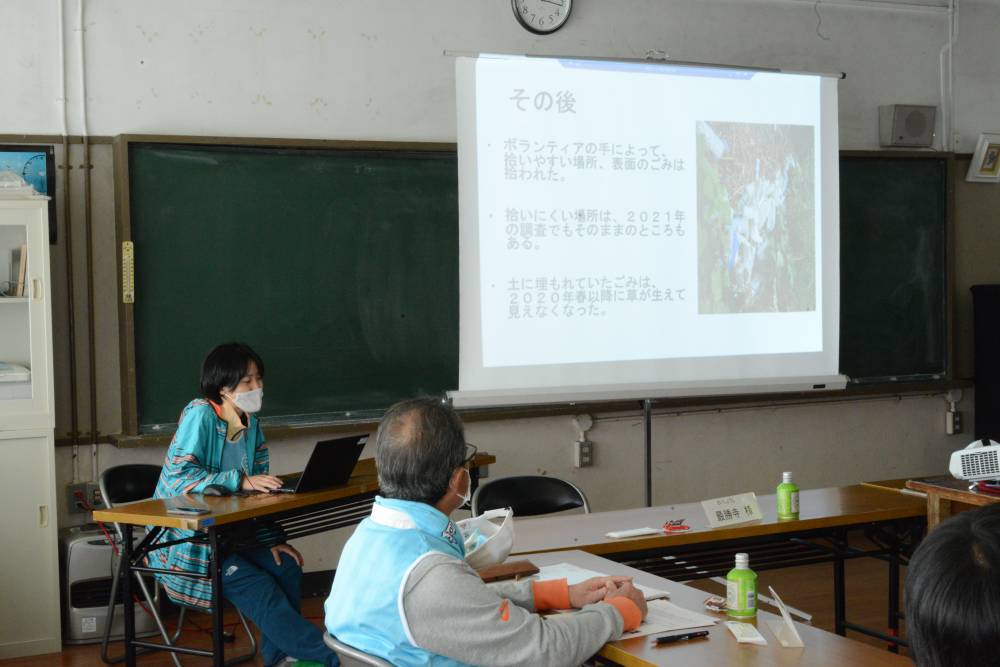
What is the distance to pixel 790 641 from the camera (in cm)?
214

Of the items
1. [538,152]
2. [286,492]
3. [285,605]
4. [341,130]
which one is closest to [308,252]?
[341,130]

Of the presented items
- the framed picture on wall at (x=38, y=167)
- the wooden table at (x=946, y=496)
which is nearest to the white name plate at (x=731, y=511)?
the wooden table at (x=946, y=496)

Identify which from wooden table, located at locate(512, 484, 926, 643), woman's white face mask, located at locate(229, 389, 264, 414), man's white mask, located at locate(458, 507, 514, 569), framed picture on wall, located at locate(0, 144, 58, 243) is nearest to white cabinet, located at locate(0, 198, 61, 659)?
framed picture on wall, located at locate(0, 144, 58, 243)

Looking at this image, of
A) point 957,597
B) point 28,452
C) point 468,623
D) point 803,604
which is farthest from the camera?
point 803,604

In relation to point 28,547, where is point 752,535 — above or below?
above

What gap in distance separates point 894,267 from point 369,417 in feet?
10.7

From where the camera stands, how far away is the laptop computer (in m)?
3.84

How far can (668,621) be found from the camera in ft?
7.46

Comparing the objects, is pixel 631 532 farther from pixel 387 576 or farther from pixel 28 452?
pixel 28 452

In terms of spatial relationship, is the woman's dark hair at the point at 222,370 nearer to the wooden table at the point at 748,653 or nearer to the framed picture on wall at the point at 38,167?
the framed picture on wall at the point at 38,167

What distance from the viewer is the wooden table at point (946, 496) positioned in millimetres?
3266

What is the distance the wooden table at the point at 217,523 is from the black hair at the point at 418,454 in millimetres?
1449

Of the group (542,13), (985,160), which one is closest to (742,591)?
(542,13)

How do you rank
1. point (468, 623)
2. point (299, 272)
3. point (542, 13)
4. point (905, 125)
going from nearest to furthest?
point (468, 623)
point (299, 272)
point (542, 13)
point (905, 125)
